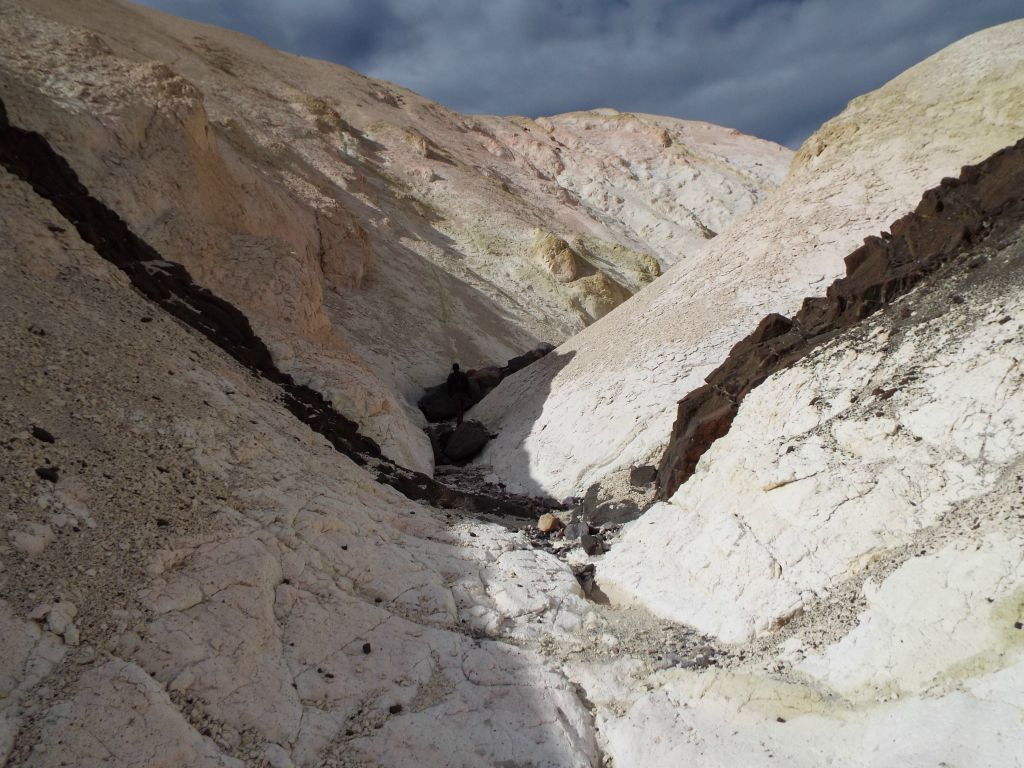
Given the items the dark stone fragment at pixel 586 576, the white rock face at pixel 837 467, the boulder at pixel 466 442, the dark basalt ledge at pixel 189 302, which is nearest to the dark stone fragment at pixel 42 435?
the dark basalt ledge at pixel 189 302

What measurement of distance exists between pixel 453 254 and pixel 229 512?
1805 cm

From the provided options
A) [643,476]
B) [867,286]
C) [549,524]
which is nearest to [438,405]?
[549,524]

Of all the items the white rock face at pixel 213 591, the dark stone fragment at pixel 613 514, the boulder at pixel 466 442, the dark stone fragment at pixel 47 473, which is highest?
the dark stone fragment at pixel 613 514

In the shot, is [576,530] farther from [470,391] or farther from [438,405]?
[470,391]

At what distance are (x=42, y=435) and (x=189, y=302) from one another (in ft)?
11.0

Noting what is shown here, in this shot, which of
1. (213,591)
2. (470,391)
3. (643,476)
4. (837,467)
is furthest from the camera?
(470,391)

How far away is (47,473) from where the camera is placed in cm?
330

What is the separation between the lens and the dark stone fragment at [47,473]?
129 inches

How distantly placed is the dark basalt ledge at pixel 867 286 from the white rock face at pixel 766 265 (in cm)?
122

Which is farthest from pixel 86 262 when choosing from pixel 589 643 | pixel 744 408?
pixel 744 408

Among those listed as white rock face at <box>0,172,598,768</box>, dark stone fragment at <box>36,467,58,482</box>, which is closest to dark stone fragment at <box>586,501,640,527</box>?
white rock face at <box>0,172,598,768</box>

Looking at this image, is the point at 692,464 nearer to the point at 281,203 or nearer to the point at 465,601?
the point at 465,601

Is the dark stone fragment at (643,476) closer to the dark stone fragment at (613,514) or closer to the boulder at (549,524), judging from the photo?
the dark stone fragment at (613,514)

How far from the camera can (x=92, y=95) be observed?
7.70 metres
